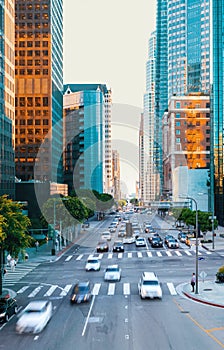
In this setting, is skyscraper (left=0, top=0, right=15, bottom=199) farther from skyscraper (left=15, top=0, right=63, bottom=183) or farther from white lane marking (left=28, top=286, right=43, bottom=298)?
skyscraper (left=15, top=0, right=63, bottom=183)

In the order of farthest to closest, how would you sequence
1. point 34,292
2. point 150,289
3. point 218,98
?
point 218,98
point 34,292
point 150,289

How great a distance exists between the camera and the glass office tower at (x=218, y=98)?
339 feet

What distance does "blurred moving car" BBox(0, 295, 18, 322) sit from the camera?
83.8ft

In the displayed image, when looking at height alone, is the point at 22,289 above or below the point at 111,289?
below

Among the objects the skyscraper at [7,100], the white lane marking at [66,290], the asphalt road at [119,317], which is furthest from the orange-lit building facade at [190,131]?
the white lane marking at [66,290]

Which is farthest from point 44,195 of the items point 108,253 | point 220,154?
point 220,154

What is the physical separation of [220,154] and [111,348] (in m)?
89.2

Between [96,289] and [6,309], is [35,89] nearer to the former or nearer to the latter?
[96,289]

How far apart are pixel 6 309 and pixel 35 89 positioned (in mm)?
110709

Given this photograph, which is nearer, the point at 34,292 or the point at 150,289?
the point at 150,289

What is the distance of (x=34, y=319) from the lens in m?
24.1

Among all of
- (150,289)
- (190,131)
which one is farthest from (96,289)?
(190,131)

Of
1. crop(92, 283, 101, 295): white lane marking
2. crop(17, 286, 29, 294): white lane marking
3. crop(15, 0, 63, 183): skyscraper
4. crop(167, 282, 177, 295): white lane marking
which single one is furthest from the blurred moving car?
crop(15, 0, 63, 183): skyscraper

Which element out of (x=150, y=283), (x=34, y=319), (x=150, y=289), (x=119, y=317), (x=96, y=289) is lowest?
(x=96, y=289)
